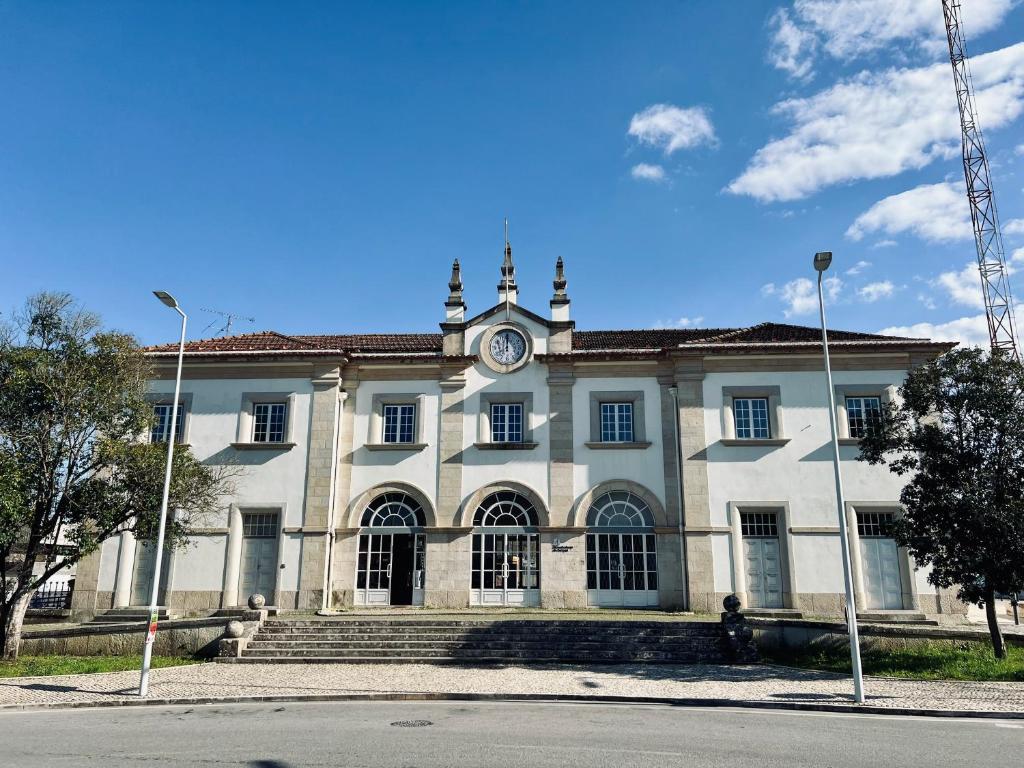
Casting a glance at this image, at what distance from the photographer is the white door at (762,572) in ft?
75.6

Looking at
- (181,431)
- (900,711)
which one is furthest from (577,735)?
(181,431)

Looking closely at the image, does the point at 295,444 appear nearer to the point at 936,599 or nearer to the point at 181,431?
the point at 181,431

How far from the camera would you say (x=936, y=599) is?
22.5 m

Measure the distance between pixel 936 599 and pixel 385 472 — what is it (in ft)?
58.1

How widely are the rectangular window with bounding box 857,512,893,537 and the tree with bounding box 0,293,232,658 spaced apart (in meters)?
20.1

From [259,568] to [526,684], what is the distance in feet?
42.3

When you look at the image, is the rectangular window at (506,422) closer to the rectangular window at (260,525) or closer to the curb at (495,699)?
the rectangular window at (260,525)

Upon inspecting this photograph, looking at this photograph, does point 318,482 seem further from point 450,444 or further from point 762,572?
point 762,572

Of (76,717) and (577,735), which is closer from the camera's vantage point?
(577,735)

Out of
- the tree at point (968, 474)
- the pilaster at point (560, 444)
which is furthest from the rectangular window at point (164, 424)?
the tree at point (968, 474)

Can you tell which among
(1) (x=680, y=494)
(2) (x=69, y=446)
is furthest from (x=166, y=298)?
(1) (x=680, y=494)

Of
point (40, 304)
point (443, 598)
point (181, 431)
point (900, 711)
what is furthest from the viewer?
point (181, 431)

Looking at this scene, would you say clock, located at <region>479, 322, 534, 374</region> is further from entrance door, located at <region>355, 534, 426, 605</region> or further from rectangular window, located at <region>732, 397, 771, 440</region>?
rectangular window, located at <region>732, 397, 771, 440</region>

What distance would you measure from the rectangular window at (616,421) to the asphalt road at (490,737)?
13.0m
